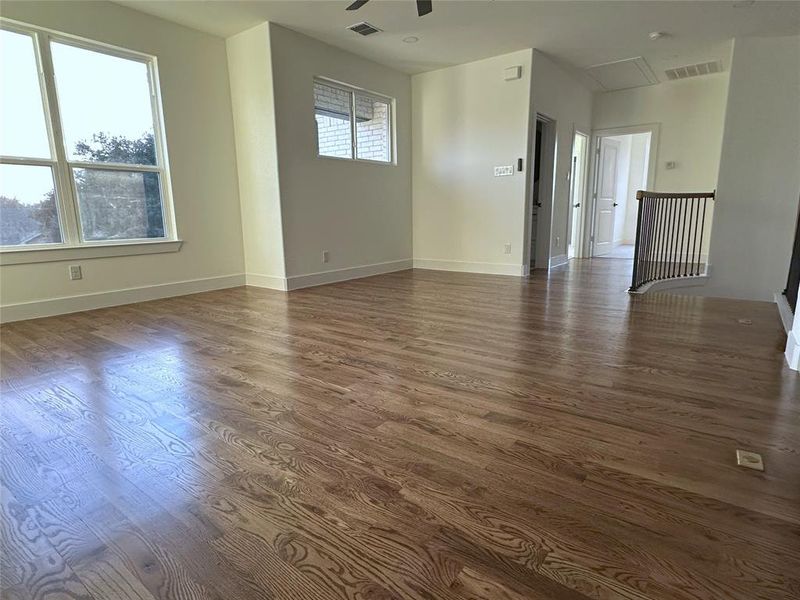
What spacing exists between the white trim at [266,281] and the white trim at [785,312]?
4305mm

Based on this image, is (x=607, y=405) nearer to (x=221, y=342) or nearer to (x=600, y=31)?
(x=221, y=342)

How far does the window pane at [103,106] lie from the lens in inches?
144

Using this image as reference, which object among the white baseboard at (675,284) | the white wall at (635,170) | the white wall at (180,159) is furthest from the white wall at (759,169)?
the white wall at (180,159)

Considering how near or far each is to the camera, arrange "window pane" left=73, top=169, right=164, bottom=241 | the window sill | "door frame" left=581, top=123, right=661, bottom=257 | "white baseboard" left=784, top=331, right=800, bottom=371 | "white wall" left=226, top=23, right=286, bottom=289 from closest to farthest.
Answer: "white baseboard" left=784, top=331, right=800, bottom=371
the window sill
"window pane" left=73, top=169, right=164, bottom=241
"white wall" left=226, top=23, right=286, bottom=289
"door frame" left=581, top=123, right=661, bottom=257

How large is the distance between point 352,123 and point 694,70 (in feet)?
15.8

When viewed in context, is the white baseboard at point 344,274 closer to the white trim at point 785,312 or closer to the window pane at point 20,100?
the window pane at point 20,100

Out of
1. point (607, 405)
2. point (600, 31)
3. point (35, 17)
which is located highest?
point (600, 31)

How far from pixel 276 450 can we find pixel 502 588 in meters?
0.89

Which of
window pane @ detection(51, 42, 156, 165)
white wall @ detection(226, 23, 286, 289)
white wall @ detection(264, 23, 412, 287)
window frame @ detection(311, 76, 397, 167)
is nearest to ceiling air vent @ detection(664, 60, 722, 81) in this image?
white wall @ detection(264, 23, 412, 287)

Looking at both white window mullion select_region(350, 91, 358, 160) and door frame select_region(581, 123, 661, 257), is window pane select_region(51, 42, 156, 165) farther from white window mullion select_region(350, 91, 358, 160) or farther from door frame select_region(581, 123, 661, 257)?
door frame select_region(581, 123, 661, 257)

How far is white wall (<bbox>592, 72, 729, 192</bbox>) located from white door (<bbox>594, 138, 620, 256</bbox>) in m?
0.66

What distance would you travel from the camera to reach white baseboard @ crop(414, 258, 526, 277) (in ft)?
18.5

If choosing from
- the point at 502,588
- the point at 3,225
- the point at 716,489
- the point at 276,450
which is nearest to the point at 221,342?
the point at 276,450

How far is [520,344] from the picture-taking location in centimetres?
275
